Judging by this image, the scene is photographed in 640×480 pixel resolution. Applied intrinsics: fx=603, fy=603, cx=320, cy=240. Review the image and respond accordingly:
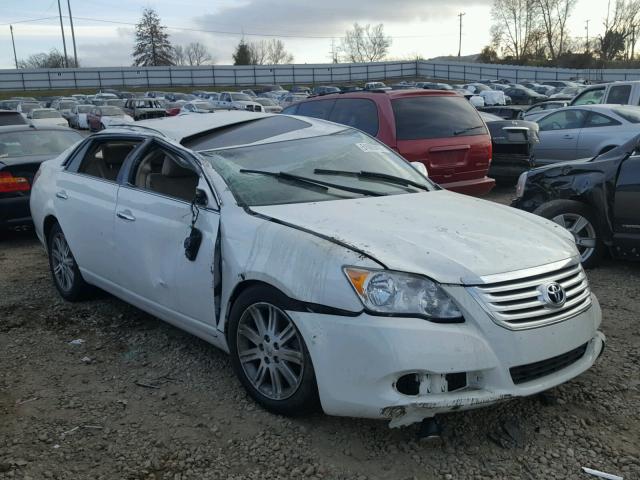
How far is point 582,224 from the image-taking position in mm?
5898

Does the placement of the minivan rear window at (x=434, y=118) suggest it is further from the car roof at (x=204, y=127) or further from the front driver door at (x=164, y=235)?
the front driver door at (x=164, y=235)

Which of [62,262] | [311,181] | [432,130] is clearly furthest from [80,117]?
[311,181]

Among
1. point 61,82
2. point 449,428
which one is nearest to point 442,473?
point 449,428

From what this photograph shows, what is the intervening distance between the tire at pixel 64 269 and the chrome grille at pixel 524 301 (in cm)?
365

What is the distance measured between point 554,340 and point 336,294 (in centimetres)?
108

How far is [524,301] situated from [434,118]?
5240mm

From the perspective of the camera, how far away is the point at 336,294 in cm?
282

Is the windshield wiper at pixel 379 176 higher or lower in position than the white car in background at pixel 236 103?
higher

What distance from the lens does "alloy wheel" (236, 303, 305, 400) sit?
10.2ft

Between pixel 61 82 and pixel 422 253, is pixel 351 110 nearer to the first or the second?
Result: pixel 422 253

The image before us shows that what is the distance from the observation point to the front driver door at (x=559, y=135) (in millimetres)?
10961

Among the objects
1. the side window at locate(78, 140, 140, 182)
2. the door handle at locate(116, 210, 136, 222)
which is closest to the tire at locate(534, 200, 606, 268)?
the door handle at locate(116, 210, 136, 222)

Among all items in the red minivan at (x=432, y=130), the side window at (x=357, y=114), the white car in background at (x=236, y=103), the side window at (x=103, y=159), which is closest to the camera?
the side window at (x=103, y=159)

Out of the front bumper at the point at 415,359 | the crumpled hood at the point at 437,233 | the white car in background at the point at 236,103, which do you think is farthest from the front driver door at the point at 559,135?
the white car in background at the point at 236,103
